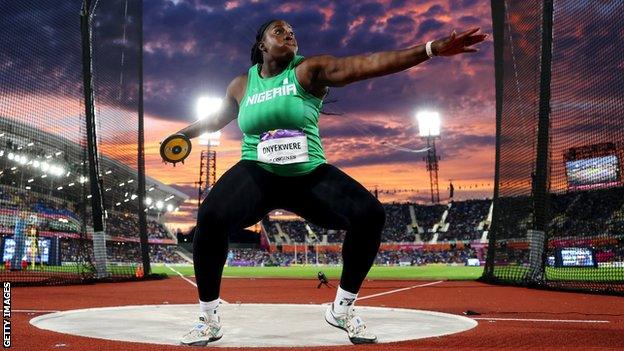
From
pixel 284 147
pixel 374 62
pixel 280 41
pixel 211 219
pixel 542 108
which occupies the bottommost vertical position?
pixel 211 219

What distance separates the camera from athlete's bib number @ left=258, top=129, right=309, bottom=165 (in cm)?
354

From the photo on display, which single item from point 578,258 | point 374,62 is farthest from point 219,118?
point 578,258

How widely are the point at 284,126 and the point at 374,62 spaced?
0.74 meters

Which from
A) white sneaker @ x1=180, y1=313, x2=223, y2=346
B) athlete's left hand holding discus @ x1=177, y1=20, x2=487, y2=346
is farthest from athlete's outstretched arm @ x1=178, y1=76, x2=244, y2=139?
white sneaker @ x1=180, y1=313, x2=223, y2=346

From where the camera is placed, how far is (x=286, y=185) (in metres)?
3.67

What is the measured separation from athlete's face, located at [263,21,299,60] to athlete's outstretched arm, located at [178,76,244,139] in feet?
1.47

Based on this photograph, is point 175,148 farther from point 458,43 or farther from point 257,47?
point 458,43

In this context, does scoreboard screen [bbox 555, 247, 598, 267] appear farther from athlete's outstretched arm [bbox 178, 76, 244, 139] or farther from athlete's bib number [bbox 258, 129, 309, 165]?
athlete's bib number [bbox 258, 129, 309, 165]

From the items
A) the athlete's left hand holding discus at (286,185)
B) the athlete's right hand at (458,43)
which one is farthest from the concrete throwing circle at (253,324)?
the athlete's right hand at (458,43)

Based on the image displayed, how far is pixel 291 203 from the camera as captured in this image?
3752 mm

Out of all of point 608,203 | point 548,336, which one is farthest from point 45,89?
point 608,203

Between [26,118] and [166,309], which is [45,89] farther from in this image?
[166,309]

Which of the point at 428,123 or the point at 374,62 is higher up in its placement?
the point at 428,123

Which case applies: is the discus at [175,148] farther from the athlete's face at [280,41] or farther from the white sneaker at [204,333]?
the white sneaker at [204,333]
